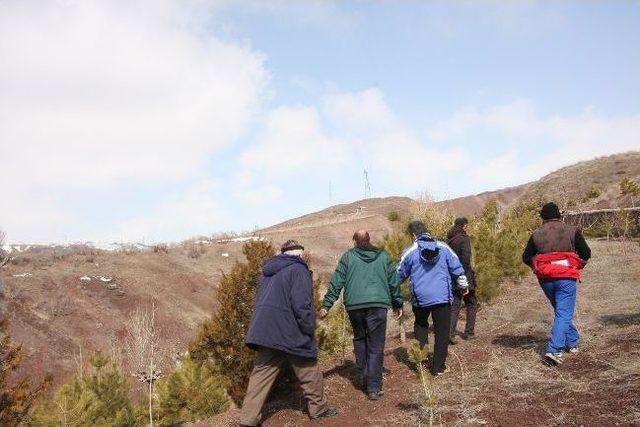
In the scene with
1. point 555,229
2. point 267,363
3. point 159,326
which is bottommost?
point 159,326

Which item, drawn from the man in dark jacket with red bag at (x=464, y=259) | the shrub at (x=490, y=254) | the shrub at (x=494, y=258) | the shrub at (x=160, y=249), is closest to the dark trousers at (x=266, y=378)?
the man in dark jacket with red bag at (x=464, y=259)

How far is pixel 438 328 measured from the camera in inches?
240

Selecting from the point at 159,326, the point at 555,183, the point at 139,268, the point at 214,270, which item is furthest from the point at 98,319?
the point at 555,183

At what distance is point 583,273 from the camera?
15266 millimetres

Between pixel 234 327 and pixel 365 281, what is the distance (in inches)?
99.4

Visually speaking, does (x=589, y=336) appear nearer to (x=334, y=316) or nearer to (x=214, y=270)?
(x=334, y=316)

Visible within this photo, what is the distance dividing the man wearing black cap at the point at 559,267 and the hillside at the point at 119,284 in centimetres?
1094

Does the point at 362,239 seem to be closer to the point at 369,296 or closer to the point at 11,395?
the point at 369,296

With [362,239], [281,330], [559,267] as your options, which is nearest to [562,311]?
[559,267]

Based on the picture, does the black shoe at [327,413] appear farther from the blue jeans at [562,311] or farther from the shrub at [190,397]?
the shrub at [190,397]

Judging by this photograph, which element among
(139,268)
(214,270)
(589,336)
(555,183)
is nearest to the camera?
(589,336)

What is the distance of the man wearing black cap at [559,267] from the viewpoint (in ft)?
19.6

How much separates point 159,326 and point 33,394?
18765 mm

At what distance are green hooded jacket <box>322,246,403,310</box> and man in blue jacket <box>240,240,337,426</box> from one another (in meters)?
0.66
